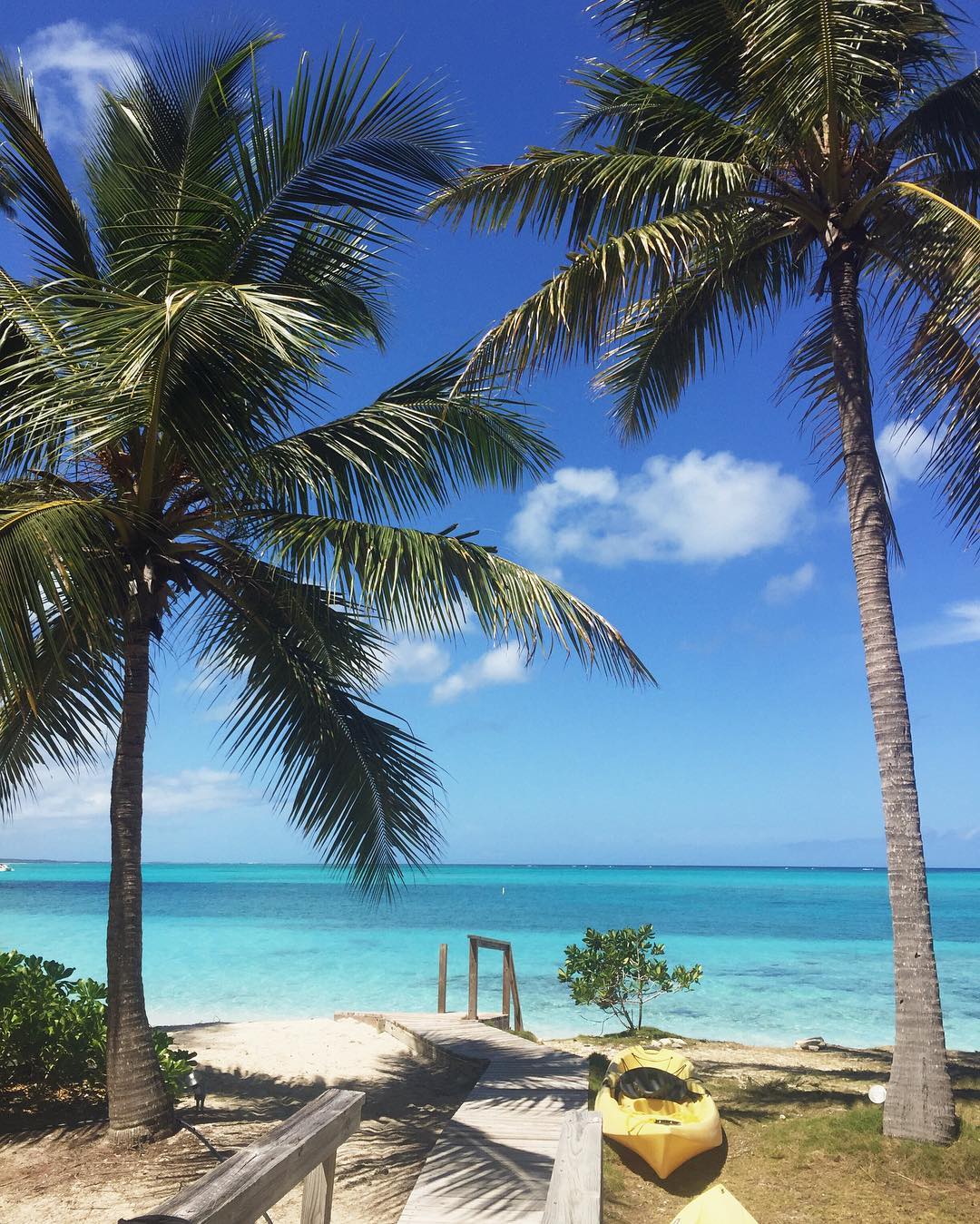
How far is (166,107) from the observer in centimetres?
701

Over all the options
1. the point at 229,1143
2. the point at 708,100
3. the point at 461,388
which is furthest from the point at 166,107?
the point at 229,1143

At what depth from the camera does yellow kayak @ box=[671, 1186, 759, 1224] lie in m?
3.70

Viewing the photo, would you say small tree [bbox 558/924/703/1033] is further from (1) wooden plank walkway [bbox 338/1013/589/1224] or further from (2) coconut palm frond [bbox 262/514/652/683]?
(2) coconut palm frond [bbox 262/514/652/683]

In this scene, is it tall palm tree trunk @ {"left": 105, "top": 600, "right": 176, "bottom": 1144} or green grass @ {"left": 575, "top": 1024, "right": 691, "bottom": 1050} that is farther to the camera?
green grass @ {"left": 575, "top": 1024, "right": 691, "bottom": 1050}

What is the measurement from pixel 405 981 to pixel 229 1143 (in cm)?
2374

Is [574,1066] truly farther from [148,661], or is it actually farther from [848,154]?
[848,154]

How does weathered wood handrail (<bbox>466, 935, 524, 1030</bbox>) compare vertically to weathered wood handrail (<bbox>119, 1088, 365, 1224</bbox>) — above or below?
below

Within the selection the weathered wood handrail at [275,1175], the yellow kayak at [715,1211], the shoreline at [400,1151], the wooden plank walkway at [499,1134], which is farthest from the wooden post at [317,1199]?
the wooden plank walkway at [499,1134]

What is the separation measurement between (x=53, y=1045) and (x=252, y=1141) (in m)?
2.23

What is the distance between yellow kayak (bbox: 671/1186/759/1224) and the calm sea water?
7070mm

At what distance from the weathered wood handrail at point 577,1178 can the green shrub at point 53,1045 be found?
19.2 ft

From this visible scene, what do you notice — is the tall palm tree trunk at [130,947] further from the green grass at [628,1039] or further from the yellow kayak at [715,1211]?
the green grass at [628,1039]

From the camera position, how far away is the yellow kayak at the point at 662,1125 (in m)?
6.69

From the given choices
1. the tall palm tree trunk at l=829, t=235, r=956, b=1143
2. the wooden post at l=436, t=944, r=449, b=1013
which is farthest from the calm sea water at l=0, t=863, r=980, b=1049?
the tall palm tree trunk at l=829, t=235, r=956, b=1143
